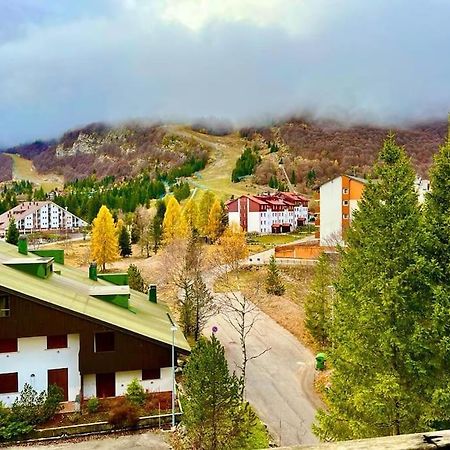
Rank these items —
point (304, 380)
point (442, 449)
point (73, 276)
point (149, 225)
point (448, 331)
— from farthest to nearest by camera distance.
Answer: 1. point (149, 225)
2. point (73, 276)
3. point (304, 380)
4. point (448, 331)
5. point (442, 449)

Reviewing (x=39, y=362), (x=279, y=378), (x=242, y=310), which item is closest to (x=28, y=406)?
(x=39, y=362)

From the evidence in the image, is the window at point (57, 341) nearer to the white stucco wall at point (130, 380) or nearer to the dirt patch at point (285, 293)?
the white stucco wall at point (130, 380)

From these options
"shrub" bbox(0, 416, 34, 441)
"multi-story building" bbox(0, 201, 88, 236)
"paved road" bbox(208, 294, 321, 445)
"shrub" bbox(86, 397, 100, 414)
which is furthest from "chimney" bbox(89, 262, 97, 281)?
"multi-story building" bbox(0, 201, 88, 236)

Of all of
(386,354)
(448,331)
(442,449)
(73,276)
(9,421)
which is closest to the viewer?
(442,449)

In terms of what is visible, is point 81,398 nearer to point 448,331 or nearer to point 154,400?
point 154,400

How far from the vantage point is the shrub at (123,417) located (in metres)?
21.2

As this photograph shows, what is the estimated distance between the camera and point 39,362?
22859mm

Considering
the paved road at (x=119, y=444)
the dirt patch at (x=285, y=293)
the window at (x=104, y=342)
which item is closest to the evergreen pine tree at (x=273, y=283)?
the dirt patch at (x=285, y=293)

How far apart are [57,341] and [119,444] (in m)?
5.71

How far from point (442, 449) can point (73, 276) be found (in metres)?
31.2

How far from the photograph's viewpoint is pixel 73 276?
3225 cm

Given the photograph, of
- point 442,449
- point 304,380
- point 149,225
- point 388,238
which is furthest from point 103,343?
point 149,225

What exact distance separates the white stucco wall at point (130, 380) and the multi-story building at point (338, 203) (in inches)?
1760

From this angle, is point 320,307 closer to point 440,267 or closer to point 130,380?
point 130,380
